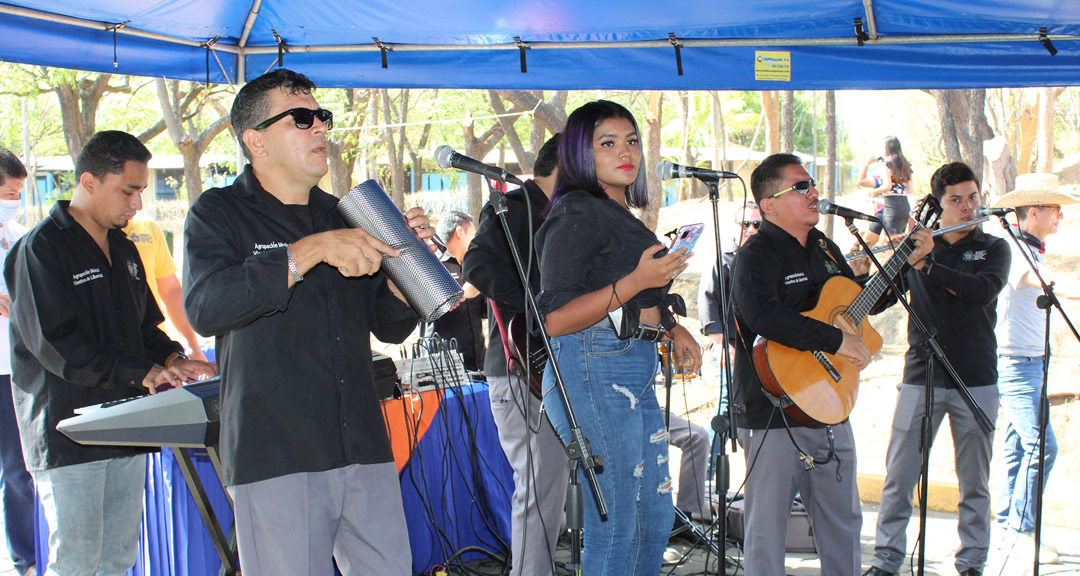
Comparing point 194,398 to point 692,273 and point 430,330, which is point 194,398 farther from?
point 692,273

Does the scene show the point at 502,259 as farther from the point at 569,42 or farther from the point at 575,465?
the point at 575,465

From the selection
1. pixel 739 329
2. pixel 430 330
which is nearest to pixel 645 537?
pixel 739 329

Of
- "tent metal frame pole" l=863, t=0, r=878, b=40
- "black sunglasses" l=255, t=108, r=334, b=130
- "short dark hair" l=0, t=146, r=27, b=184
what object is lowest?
"black sunglasses" l=255, t=108, r=334, b=130

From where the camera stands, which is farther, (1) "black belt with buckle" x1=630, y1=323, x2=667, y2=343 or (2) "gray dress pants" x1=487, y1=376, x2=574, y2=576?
(2) "gray dress pants" x1=487, y1=376, x2=574, y2=576

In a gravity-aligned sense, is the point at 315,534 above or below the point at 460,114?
below

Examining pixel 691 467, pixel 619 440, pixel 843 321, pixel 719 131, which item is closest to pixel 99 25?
pixel 619 440

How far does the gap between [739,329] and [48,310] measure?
2982 millimetres

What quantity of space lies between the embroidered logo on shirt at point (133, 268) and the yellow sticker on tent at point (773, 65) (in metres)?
3.24

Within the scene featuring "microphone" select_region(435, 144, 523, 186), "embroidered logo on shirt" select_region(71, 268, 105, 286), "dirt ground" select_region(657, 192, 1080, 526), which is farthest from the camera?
"dirt ground" select_region(657, 192, 1080, 526)

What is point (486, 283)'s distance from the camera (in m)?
4.14

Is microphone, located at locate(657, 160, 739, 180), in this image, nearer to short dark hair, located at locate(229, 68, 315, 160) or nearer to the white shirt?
short dark hair, located at locate(229, 68, 315, 160)

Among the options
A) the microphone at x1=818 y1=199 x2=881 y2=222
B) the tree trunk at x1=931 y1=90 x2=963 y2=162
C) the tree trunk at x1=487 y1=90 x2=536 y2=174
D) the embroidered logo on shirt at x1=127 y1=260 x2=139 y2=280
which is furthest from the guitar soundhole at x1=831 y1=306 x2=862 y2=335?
the tree trunk at x1=487 y1=90 x2=536 y2=174

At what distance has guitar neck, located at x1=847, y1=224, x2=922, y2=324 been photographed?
4297 millimetres

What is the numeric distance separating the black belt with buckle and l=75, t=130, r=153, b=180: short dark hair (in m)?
2.14
